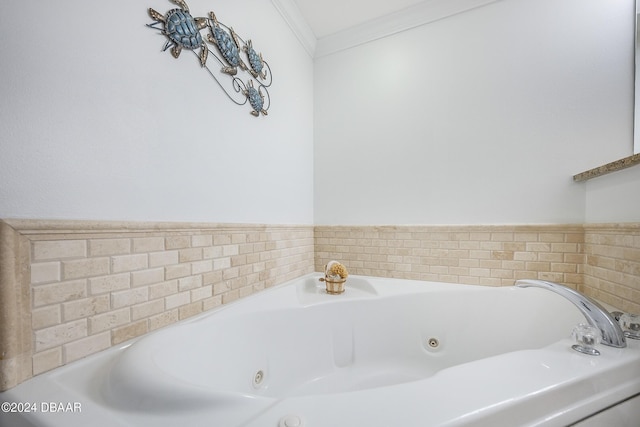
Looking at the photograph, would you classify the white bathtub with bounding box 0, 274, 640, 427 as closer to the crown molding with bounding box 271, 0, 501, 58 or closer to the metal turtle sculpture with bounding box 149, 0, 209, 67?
the metal turtle sculpture with bounding box 149, 0, 209, 67

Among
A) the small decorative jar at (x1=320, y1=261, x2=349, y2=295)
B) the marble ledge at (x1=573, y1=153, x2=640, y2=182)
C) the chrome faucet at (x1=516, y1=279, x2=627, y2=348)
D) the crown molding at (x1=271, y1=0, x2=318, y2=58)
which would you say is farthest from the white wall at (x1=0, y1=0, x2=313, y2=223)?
the marble ledge at (x1=573, y1=153, x2=640, y2=182)

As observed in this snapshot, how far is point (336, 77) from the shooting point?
5.82 feet

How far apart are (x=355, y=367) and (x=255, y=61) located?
163 centimetres

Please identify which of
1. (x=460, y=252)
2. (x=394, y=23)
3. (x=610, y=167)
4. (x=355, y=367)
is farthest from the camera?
(x=394, y=23)

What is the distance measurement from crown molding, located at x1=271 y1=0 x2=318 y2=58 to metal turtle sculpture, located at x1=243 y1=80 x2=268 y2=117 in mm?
600

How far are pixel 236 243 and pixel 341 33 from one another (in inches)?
63.7

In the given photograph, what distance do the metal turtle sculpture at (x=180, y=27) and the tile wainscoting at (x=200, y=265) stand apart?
0.64 meters

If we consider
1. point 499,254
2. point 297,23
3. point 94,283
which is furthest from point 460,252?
point 297,23

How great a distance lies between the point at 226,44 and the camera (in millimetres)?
1036

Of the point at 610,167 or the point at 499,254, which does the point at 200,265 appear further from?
the point at 610,167

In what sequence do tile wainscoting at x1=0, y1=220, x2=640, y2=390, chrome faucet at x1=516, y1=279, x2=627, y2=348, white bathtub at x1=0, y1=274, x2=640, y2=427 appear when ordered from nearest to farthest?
white bathtub at x1=0, y1=274, x2=640, y2=427 < tile wainscoting at x1=0, y1=220, x2=640, y2=390 < chrome faucet at x1=516, y1=279, x2=627, y2=348

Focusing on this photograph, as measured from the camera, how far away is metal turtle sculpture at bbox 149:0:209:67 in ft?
2.68

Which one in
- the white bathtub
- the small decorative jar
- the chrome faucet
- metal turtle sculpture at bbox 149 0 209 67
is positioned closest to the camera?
the white bathtub

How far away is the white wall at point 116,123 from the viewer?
0.54 metres
